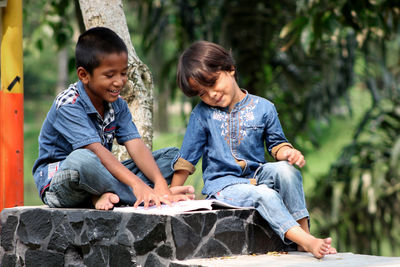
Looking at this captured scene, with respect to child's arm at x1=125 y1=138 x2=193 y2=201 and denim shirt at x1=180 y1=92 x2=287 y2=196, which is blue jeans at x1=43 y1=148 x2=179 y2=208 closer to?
child's arm at x1=125 y1=138 x2=193 y2=201

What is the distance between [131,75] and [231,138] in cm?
104

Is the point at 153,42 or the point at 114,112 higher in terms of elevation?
the point at 153,42

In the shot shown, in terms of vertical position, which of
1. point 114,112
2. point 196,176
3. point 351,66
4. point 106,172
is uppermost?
point 351,66

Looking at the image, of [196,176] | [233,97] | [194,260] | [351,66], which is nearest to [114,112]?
[233,97]

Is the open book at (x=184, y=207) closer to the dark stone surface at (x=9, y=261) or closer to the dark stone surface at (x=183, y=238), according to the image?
the dark stone surface at (x=183, y=238)

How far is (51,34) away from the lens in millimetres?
6117

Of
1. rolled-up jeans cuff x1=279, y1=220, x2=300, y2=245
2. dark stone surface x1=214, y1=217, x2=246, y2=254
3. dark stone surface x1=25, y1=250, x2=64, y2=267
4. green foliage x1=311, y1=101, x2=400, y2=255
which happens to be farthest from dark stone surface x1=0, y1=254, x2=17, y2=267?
green foliage x1=311, y1=101, x2=400, y2=255

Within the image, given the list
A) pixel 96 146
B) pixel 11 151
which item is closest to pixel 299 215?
pixel 96 146

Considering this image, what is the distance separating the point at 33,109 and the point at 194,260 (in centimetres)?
1812

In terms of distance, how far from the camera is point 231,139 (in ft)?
10.9

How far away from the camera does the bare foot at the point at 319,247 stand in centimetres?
275

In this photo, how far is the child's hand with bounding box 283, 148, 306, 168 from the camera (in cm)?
308

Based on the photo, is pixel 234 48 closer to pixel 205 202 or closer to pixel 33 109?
pixel 205 202

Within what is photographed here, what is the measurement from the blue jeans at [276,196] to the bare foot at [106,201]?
1.75ft
